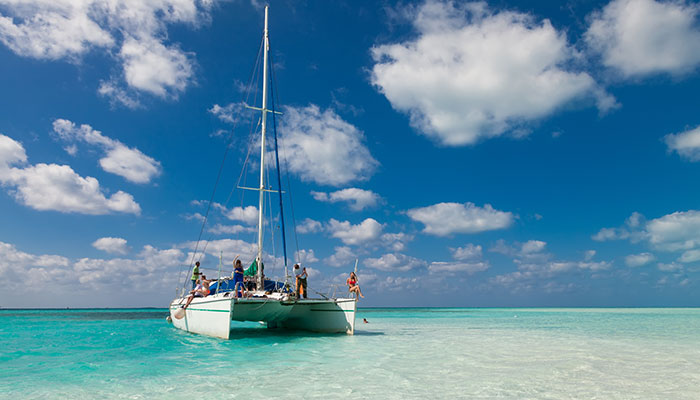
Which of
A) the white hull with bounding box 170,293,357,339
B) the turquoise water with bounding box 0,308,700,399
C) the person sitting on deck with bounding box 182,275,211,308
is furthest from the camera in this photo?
the person sitting on deck with bounding box 182,275,211,308

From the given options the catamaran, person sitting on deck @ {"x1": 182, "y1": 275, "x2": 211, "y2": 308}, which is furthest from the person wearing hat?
person sitting on deck @ {"x1": 182, "y1": 275, "x2": 211, "y2": 308}

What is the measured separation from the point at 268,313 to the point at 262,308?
0.95 metres

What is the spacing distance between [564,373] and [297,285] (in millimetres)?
9373

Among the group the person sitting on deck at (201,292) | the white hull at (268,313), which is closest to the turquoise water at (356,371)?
the white hull at (268,313)

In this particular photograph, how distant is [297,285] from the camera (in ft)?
51.4

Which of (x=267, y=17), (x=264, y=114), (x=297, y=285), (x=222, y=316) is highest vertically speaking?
(x=267, y=17)

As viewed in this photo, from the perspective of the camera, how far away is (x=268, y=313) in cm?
1534

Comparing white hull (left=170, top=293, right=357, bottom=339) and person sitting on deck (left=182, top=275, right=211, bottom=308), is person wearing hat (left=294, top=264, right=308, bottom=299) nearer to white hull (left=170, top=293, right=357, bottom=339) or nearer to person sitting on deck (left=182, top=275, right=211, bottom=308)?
white hull (left=170, top=293, right=357, bottom=339)

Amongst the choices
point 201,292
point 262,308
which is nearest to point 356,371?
point 262,308

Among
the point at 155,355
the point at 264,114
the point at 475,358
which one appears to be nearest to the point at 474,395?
the point at 475,358

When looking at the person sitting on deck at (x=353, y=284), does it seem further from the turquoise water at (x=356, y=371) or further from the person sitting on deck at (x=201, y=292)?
the person sitting on deck at (x=201, y=292)

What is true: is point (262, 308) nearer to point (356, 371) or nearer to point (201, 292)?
point (201, 292)

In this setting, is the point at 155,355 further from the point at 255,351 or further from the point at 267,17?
the point at 267,17

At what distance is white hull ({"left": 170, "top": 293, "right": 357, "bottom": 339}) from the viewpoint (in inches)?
542
